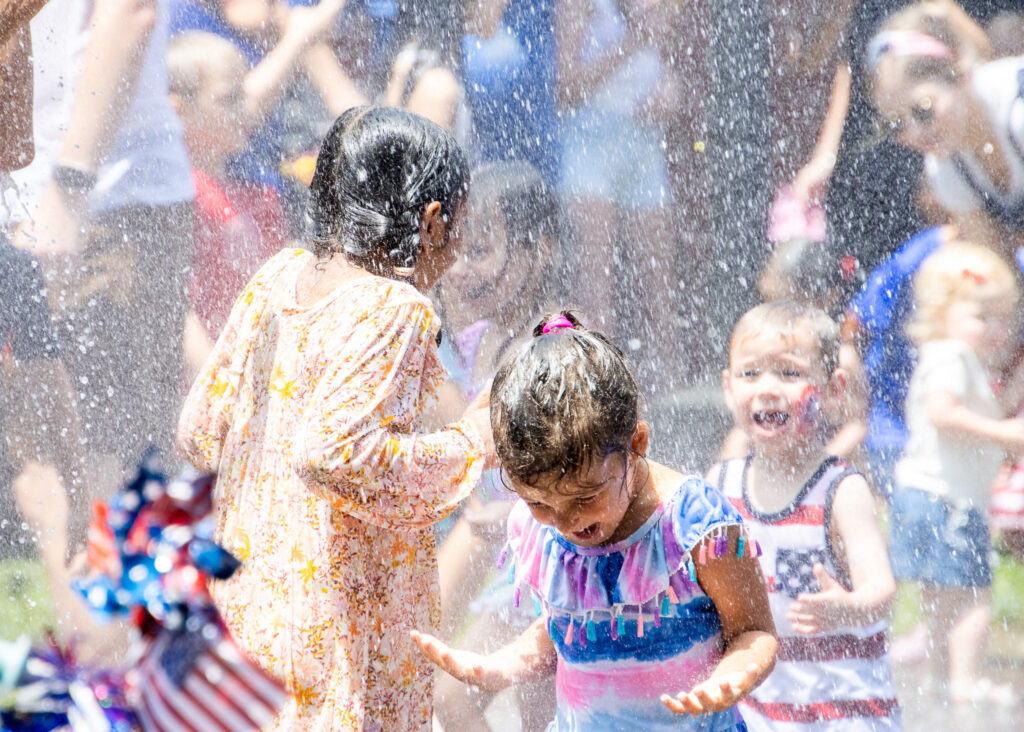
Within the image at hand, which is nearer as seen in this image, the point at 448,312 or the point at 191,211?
the point at 448,312

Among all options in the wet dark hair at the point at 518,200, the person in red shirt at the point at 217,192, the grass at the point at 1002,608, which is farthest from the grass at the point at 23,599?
the grass at the point at 1002,608

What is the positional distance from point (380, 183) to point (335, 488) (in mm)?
555

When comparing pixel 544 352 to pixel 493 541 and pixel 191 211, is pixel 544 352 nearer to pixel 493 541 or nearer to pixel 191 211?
pixel 493 541

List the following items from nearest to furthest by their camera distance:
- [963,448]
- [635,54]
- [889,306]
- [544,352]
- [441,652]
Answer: [544,352]
[441,652]
[963,448]
[889,306]
[635,54]

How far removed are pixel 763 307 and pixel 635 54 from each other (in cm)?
171

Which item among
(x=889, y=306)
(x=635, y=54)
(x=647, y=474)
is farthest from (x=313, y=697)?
(x=635, y=54)

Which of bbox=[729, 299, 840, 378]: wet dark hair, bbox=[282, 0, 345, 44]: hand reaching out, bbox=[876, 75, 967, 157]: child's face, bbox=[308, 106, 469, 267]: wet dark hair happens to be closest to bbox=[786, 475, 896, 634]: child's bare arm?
bbox=[729, 299, 840, 378]: wet dark hair

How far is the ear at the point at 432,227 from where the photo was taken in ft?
6.60

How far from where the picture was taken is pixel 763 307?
3.10 m

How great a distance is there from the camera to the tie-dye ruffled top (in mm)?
1816

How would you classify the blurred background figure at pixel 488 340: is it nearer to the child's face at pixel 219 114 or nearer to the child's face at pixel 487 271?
the child's face at pixel 487 271

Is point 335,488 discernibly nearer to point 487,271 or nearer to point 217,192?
point 487,271

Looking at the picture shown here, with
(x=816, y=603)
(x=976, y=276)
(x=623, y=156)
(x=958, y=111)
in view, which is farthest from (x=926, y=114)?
(x=816, y=603)

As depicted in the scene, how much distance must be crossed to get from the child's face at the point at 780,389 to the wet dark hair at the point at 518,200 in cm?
96
